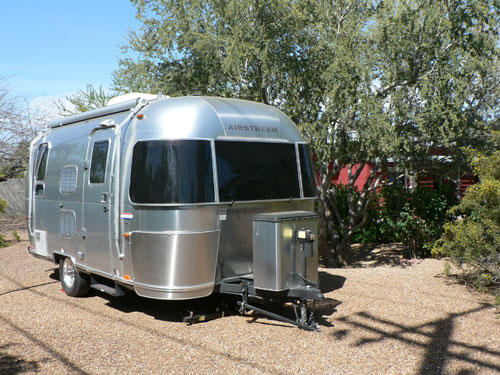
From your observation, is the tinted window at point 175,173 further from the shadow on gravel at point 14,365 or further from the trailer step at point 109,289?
the shadow on gravel at point 14,365

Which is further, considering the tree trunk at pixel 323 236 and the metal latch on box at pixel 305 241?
the tree trunk at pixel 323 236

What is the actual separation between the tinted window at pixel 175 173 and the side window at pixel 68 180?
6.52 feet

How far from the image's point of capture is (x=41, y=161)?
8688mm

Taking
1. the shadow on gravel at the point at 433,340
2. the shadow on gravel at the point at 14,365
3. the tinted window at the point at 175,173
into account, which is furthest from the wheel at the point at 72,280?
the shadow on gravel at the point at 433,340

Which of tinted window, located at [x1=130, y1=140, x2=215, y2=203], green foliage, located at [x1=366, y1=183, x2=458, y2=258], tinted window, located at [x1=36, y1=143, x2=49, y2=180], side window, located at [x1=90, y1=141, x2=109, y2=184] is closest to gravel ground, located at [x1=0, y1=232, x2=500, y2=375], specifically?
tinted window, located at [x1=130, y1=140, x2=215, y2=203]

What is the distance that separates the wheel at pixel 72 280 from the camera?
24.5ft

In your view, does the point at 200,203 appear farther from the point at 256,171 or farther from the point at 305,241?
the point at 305,241

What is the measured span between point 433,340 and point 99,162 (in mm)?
4738

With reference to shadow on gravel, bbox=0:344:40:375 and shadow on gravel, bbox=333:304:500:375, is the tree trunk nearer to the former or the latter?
shadow on gravel, bbox=333:304:500:375

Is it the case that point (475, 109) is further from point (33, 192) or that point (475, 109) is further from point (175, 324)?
point (33, 192)

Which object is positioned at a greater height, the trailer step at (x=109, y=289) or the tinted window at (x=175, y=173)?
the tinted window at (x=175, y=173)

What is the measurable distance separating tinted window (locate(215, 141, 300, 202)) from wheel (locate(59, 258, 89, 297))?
10.0 ft

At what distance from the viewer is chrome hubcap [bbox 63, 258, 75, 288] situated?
25.5ft

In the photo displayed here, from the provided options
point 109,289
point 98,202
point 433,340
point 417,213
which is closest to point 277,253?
point 433,340
